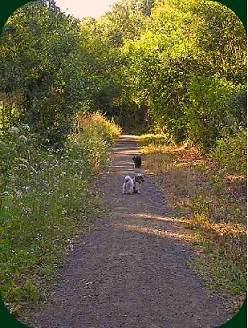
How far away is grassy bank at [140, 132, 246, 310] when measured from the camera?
2875 mm

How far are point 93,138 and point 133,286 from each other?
6522 millimetres

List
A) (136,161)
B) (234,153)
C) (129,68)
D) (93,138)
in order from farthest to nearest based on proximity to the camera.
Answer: (129,68) < (93,138) < (136,161) < (234,153)

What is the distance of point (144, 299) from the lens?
9.36ft

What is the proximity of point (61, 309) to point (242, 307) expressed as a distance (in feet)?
3.64

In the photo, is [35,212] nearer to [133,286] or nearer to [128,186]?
[128,186]

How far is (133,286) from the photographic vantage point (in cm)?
303

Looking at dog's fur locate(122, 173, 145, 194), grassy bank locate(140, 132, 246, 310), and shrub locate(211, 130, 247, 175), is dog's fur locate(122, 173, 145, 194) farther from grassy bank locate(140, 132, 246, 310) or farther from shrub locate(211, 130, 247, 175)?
shrub locate(211, 130, 247, 175)

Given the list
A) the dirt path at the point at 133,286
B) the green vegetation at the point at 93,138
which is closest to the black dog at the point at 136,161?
the green vegetation at the point at 93,138

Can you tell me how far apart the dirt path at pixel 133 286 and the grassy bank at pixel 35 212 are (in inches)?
8.7

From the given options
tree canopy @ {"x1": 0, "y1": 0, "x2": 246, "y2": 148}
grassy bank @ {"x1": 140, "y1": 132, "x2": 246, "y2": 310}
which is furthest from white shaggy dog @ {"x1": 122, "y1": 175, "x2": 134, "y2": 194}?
grassy bank @ {"x1": 140, "y1": 132, "x2": 246, "y2": 310}

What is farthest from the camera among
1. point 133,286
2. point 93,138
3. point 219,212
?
point 93,138

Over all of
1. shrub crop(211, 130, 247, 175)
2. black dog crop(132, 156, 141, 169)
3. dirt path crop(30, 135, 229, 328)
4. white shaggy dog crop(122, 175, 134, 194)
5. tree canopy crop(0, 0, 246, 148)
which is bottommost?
dirt path crop(30, 135, 229, 328)

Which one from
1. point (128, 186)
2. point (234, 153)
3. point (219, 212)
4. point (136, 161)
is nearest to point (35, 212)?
point (128, 186)

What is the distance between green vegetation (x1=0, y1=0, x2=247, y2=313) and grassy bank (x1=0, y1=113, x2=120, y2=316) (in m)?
0.01
